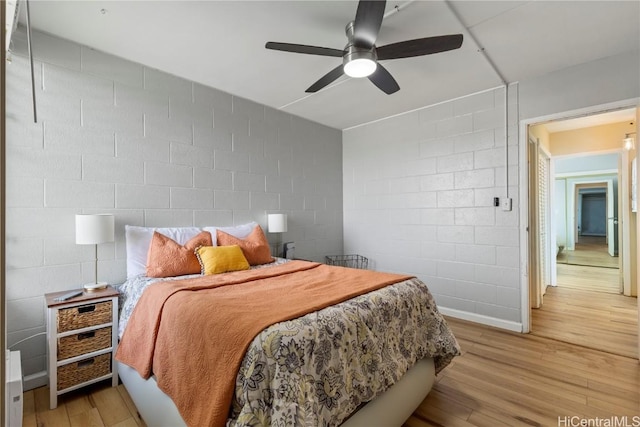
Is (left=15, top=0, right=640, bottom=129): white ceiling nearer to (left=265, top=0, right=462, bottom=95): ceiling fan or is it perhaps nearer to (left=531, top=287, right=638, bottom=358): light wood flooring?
(left=265, top=0, right=462, bottom=95): ceiling fan

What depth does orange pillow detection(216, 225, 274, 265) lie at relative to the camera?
2.82m

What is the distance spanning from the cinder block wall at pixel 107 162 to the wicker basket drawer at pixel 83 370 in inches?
17.3

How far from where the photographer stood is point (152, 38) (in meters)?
2.24

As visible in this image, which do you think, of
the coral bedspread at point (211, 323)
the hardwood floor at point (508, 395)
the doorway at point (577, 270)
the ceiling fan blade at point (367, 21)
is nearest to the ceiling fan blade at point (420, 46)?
the ceiling fan blade at point (367, 21)

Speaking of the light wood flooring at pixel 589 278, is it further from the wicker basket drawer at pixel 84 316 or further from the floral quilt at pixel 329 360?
the wicker basket drawer at pixel 84 316

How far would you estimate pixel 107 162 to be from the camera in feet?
7.99

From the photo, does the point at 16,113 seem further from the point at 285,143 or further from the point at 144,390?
the point at 285,143

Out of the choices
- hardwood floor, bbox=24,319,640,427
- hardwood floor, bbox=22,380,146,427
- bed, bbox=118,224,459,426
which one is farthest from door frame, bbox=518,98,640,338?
hardwood floor, bbox=22,380,146,427

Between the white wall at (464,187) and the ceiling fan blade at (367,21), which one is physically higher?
the ceiling fan blade at (367,21)

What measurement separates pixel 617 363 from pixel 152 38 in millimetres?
4537

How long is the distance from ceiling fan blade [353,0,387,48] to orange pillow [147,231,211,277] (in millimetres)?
2083

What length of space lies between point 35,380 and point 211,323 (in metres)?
1.86

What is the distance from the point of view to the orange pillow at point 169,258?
7.53 ft

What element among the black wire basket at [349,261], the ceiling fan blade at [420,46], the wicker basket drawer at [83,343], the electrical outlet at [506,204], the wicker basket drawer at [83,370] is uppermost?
the ceiling fan blade at [420,46]
